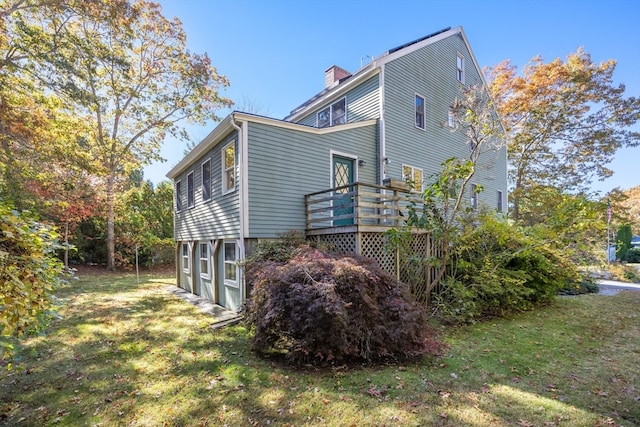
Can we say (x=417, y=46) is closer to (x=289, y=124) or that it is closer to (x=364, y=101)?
(x=364, y=101)

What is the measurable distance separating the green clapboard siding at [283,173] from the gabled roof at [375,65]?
275 cm

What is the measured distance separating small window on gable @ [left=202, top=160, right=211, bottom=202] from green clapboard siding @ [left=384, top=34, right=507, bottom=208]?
595 cm

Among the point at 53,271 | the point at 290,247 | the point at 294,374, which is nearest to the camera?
the point at 53,271

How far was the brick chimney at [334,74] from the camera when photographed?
44.6 ft

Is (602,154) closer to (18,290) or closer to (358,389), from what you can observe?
(358,389)

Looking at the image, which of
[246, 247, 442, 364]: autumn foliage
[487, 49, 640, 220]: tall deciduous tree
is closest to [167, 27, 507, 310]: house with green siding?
[246, 247, 442, 364]: autumn foliage

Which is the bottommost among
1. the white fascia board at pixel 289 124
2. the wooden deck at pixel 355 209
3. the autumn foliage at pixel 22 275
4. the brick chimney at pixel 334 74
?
the autumn foliage at pixel 22 275

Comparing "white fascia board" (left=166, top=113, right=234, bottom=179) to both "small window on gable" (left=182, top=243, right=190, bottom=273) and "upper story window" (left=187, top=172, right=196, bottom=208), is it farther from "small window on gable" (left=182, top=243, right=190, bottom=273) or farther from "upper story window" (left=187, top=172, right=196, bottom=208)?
"small window on gable" (left=182, top=243, right=190, bottom=273)

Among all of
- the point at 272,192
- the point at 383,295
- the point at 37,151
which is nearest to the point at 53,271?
the point at 383,295

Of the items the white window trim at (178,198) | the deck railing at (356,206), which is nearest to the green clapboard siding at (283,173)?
the deck railing at (356,206)

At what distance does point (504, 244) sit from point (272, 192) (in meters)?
6.09

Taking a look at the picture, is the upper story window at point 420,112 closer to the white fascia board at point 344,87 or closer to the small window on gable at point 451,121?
the small window on gable at point 451,121

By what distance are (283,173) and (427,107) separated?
766 centimetres

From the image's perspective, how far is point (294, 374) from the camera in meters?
4.30
